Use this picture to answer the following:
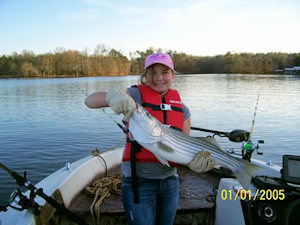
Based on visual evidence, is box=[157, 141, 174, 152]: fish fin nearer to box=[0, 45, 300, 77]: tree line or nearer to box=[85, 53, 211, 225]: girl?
box=[85, 53, 211, 225]: girl

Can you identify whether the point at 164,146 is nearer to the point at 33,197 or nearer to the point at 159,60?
the point at 159,60

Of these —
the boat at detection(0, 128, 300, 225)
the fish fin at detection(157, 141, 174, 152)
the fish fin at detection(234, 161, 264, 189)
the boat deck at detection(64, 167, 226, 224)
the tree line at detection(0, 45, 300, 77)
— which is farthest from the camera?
the tree line at detection(0, 45, 300, 77)

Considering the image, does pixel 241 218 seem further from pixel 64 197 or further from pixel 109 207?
pixel 64 197

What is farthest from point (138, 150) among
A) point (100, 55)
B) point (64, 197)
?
point (100, 55)

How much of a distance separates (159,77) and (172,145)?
0.74m

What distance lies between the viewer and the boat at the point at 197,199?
2838mm

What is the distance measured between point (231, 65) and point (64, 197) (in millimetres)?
111901

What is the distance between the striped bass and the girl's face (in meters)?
0.42

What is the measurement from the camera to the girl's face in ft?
9.53

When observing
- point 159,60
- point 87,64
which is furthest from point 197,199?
point 87,64

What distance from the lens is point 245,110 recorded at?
69.5ft

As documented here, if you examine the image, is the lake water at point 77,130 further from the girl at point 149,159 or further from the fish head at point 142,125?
the fish head at point 142,125

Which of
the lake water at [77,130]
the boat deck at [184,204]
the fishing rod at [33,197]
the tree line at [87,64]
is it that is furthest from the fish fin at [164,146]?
the tree line at [87,64]

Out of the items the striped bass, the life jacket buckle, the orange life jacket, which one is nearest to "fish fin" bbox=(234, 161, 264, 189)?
the striped bass
